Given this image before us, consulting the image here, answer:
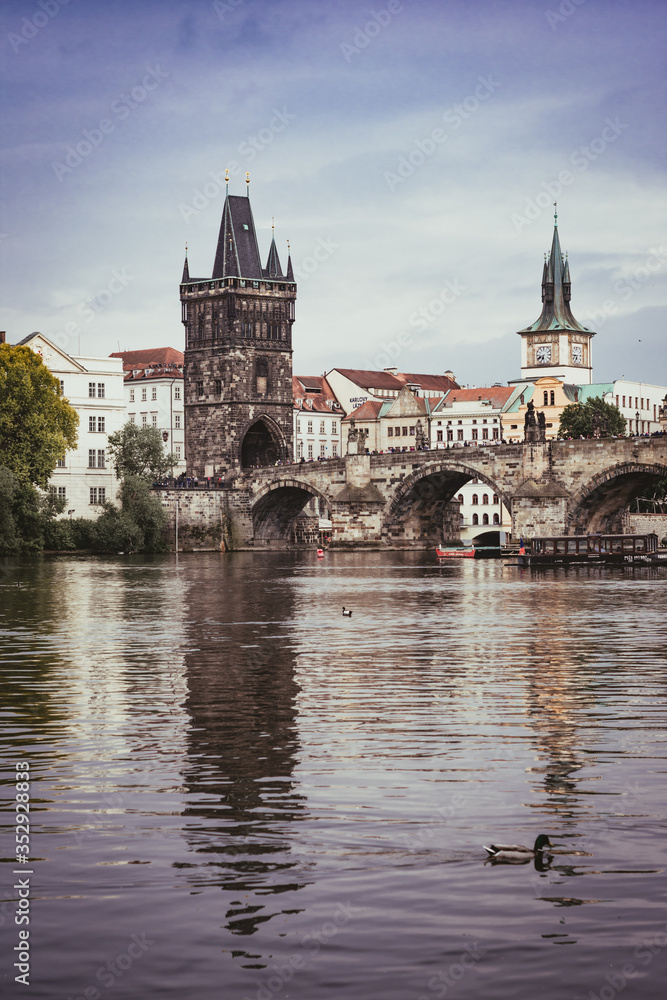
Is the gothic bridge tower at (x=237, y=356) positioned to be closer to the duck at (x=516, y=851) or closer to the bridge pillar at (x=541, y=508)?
the bridge pillar at (x=541, y=508)

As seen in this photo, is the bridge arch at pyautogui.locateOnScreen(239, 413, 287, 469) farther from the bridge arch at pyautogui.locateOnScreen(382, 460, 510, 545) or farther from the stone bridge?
the bridge arch at pyautogui.locateOnScreen(382, 460, 510, 545)

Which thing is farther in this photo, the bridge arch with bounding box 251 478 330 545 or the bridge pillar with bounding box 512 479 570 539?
the bridge arch with bounding box 251 478 330 545

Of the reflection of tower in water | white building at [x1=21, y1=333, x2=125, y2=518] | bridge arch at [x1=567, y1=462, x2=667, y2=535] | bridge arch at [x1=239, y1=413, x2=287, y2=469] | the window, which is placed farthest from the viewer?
bridge arch at [x1=239, y1=413, x2=287, y2=469]

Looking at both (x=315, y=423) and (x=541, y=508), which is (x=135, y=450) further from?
(x=315, y=423)

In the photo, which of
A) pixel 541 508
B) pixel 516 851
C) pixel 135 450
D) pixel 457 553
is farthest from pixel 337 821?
pixel 135 450

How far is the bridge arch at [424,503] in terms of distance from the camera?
299 feet

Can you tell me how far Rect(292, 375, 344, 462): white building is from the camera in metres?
136

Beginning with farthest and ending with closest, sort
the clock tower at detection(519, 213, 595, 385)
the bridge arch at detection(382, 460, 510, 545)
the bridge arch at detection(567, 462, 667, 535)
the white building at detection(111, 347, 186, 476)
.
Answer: the clock tower at detection(519, 213, 595, 385)
the white building at detection(111, 347, 186, 476)
the bridge arch at detection(382, 460, 510, 545)
the bridge arch at detection(567, 462, 667, 535)

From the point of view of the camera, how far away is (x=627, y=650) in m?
24.3

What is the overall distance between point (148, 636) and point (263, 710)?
11.6 meters

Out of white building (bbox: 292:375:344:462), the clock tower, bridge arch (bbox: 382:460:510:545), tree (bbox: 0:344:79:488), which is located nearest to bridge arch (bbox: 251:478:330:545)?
bridge arch (bbox: 382:460:510:545)

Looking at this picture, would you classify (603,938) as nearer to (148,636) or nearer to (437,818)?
(437,818)

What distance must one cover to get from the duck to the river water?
12 cm

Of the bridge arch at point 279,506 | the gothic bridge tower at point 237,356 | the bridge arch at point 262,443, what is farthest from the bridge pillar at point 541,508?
the bridge arch at point 262,443
